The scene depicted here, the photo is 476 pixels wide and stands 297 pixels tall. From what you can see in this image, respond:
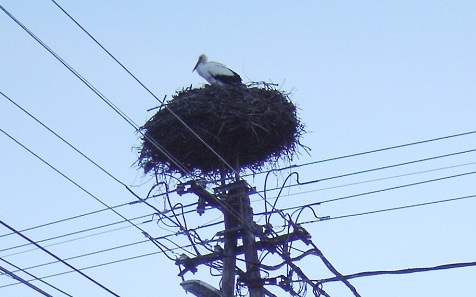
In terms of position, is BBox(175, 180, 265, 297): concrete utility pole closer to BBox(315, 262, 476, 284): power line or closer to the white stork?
BBox(315, 262, 476, 284): power line

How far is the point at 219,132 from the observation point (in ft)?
31.1

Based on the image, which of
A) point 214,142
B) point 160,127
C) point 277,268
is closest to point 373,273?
point 277,268

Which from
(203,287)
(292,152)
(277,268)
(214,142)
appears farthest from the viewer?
(292,152)

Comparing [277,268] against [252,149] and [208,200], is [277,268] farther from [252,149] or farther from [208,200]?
[252,149]

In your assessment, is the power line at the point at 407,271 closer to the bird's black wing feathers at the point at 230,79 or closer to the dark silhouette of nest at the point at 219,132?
the dark silhouette of nest at the point at 219,132

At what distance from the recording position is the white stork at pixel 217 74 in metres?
11.9

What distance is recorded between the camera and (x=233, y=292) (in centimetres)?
758

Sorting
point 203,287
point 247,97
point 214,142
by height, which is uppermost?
point 247,97

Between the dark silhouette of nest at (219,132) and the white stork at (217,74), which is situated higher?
the white stork at (217,74)

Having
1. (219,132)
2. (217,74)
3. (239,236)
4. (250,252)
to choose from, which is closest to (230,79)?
(217,74)

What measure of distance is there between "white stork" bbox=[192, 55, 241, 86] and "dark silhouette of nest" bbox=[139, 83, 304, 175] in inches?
47.7

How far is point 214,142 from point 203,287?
8.09 feet

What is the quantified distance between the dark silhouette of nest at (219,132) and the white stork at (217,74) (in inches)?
47.7

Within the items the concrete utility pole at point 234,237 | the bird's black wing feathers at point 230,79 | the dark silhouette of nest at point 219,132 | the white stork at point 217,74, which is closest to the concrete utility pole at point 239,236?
the concrete utility pole at point 234,237
